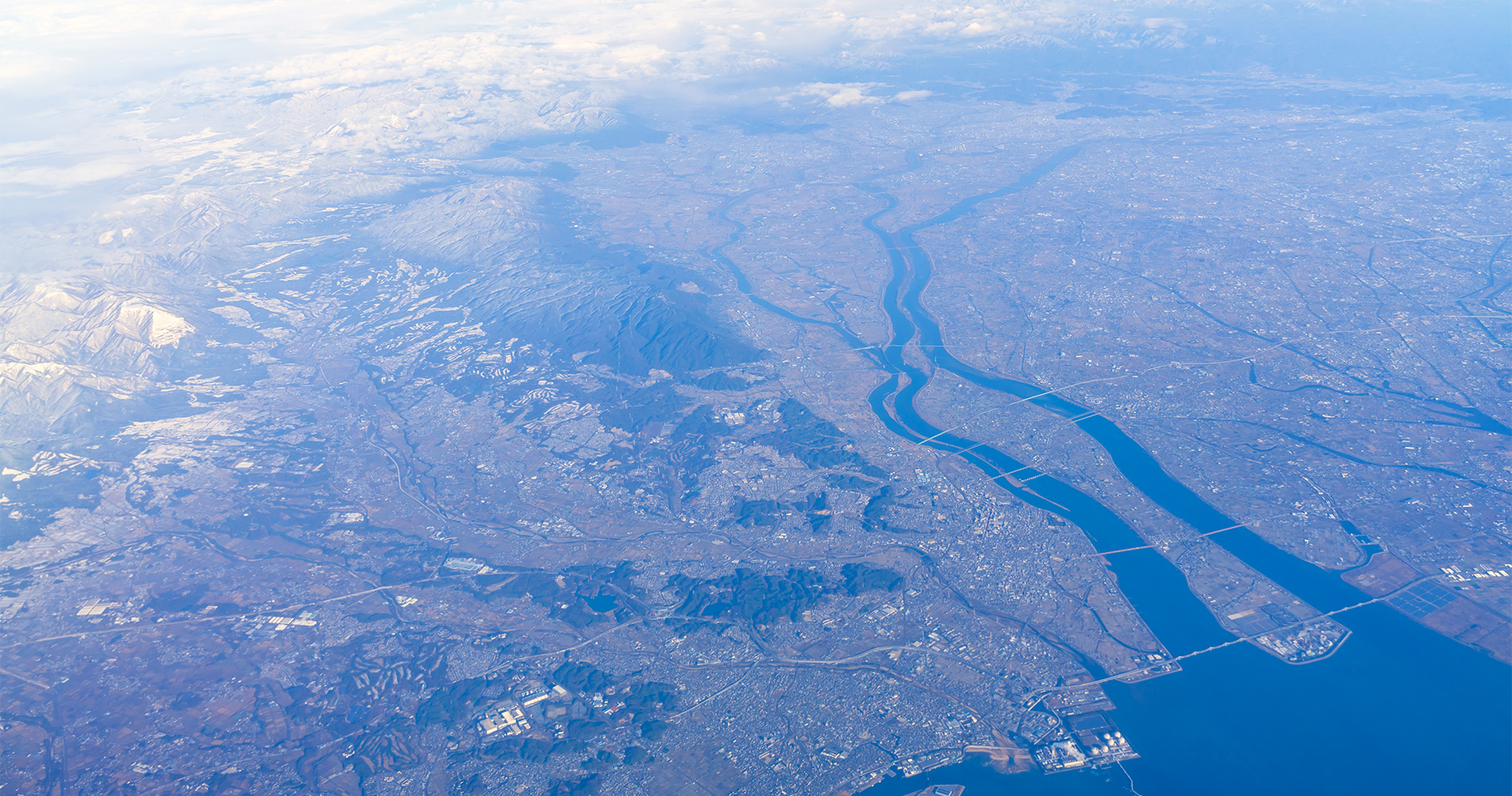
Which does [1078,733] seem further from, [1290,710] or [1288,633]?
[1288,633]

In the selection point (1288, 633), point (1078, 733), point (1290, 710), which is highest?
point (1288, 633)

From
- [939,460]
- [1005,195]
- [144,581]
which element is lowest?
[144,581]

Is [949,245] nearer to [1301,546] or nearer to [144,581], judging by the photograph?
[1301,546]

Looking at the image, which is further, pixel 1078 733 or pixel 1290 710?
pixel 1290 710

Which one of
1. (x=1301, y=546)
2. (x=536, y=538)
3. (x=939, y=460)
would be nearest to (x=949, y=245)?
(x=939, y=460)

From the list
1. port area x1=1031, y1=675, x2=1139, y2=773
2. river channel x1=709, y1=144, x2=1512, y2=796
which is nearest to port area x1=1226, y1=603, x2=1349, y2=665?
river channel x1=709, y1=144, x2=1512, y2=796

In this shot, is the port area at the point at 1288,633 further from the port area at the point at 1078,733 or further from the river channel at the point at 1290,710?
the port area at the point at 1078,733

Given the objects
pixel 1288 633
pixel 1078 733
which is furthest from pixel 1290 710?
pixel 1078 733

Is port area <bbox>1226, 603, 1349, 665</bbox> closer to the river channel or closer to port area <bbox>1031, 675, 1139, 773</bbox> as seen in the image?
the river channel

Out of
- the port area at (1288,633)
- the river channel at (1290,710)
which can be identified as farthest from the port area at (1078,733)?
the port area at (1288,633)
